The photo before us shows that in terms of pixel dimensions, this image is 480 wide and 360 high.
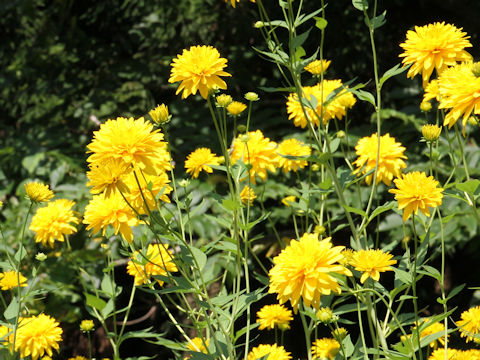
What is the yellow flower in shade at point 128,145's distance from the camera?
1092 millimetres

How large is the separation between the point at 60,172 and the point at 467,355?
212 centimetres

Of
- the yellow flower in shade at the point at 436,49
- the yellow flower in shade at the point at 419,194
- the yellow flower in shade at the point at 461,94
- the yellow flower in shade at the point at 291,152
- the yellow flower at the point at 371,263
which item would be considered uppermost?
the yellow flower in shade at the point at 436,49

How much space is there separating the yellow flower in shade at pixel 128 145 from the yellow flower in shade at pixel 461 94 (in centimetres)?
55

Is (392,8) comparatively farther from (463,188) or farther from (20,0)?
(463,188)

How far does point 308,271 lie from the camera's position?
103 centimetres

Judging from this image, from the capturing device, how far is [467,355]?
134 cm

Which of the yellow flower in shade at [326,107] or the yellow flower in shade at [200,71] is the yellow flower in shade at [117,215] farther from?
the yellow flower in shade at [326,107]

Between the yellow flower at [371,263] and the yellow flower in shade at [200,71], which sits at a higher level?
the yellow flower in shade at [200,71]

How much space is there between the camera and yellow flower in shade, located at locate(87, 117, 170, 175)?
1092 mm

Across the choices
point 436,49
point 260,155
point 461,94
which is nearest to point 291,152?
point 260,155

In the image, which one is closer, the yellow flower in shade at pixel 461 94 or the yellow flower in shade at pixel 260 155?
the yellow flower in shade at pixel 461 94

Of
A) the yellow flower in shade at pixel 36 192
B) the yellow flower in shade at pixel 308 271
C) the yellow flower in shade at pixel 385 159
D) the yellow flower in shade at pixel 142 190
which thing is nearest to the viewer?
the yellow flower in shade at pixel 308 271

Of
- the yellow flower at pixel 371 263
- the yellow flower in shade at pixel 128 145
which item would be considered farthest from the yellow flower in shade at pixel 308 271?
the yellow flower in shade at pixel 128 145

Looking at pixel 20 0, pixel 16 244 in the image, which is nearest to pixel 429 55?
pixel 16 244
